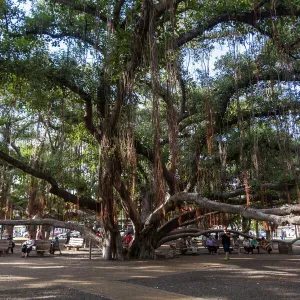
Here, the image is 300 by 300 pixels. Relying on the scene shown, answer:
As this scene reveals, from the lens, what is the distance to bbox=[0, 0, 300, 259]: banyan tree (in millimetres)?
6320

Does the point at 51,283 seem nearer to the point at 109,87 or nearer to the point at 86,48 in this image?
the point at 109,87

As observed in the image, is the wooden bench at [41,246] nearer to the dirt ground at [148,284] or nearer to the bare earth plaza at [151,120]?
the bare earth plaza at [151,120]

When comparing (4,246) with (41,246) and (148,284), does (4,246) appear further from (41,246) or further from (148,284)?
(148,284)

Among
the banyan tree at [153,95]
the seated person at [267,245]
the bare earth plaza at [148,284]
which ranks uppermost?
the banyan tree at [153,95]

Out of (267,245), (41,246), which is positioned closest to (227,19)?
(41,246)

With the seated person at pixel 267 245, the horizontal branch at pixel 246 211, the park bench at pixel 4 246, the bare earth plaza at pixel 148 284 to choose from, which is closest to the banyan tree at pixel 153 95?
the horizontal branch at pixel 246 211

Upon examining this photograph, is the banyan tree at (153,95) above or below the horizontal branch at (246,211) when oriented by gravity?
above

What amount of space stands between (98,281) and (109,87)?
4255 mm

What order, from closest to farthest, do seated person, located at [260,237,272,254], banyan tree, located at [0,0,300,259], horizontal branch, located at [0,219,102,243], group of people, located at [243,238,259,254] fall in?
1. banyan tree, located at [0,0,300,259]
2. horizontal branch, located at [0,219,102,243]
3. group of people, located at [243,238,259,254]
4. seated person, located at [260,237,272,254]

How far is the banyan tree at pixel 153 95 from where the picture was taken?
6320mm

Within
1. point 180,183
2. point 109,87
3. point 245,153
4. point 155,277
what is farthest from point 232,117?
point 155,277

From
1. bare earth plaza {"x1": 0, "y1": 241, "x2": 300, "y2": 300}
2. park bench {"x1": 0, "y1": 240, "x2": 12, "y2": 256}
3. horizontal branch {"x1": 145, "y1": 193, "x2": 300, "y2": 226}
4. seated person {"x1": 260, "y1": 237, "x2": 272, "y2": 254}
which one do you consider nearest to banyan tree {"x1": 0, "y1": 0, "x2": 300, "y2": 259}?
horizontal branch {"x1": 145, "y1": 193, "x2": 300, "y2": 226}

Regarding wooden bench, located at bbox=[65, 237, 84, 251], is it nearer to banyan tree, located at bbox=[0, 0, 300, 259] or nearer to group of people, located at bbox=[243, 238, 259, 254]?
banyan tree, located at bbox=[0, 0, 300, 259]

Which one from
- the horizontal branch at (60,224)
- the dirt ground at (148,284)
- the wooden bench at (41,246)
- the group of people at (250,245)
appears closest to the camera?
the dirt ground at (148,284)
